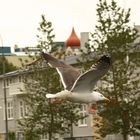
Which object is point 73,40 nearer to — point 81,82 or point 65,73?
point 65,73

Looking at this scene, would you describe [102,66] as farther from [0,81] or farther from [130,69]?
[0,81]

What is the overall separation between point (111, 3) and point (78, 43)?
49307mm

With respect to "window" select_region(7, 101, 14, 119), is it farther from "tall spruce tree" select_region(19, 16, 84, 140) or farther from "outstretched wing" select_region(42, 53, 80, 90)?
"outstretched wing" select_region(42, 53, 80, 90)

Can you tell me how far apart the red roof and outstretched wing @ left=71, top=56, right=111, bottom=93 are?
65.1m

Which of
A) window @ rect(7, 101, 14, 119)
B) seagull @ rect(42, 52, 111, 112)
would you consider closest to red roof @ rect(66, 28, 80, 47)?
window @ rect(7, 101, 14, 119)

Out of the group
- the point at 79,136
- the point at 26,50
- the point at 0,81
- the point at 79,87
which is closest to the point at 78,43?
the point at 0,81

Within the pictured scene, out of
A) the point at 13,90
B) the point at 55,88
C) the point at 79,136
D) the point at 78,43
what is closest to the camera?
the point at 55,88

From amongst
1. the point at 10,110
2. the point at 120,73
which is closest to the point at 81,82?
the point at 120,73

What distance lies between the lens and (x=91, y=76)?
3108 cm

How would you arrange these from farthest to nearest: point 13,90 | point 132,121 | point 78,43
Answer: point 78,43, point 13,90, point 132,121

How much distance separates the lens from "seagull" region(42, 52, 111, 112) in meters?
30.2

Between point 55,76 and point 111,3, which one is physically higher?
point 111,3

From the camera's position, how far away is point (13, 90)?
91.4 metres

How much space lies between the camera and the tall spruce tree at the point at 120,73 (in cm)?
4697
